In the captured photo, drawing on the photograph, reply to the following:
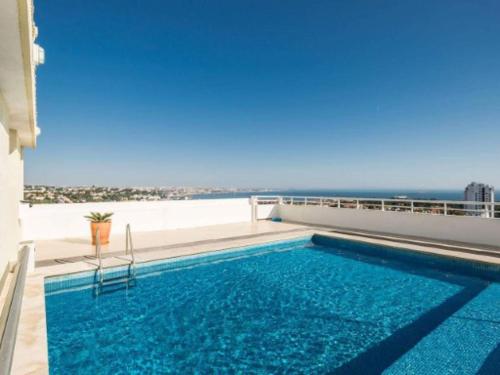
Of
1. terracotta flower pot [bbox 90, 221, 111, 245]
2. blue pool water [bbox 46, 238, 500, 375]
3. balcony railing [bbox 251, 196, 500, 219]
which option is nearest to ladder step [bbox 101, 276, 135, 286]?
blue pool water [bbox 46, 238, 500, 375]

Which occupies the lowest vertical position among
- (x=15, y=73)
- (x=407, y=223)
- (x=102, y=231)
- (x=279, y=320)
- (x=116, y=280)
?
(x=279, y=320)

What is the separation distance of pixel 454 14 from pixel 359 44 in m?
3.27

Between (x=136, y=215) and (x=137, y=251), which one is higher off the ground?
(x=136, y=215)

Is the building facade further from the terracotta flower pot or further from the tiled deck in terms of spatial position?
the terracotta flower pot

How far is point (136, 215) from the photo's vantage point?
27.7ft

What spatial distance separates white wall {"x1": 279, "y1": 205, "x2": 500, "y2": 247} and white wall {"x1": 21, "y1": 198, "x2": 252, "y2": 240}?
2.42 m

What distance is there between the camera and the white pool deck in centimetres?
263

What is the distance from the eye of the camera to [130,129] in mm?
17812

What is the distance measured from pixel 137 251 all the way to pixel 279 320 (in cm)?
358

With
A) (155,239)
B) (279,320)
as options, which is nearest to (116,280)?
(155,239)

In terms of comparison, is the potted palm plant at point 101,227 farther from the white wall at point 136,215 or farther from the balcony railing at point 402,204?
the balcony railing at point 402,204

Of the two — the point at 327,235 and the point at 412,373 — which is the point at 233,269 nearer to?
the point at 327,235

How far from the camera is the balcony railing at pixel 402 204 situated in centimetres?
690

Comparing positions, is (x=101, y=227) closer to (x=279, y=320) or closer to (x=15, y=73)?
(x=15, y=73)
